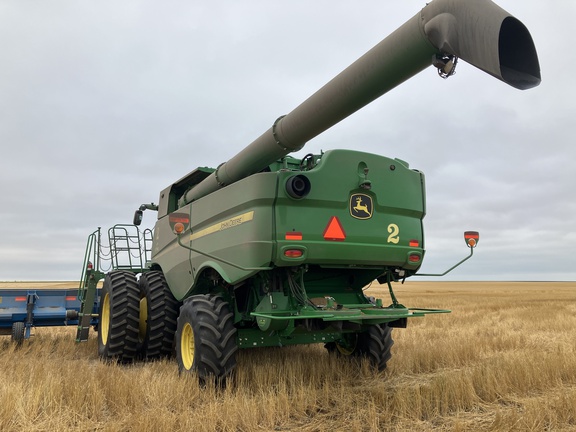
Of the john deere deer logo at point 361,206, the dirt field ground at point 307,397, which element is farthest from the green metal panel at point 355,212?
the dirt field ground at point 307,397

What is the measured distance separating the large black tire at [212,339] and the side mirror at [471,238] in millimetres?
2810

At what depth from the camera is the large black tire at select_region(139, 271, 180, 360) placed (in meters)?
6.69

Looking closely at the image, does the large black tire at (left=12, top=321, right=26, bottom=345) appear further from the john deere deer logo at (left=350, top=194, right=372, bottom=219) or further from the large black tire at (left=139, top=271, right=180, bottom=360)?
the john deere deer logo at (left=350, top=194, right=372, bottom=219)

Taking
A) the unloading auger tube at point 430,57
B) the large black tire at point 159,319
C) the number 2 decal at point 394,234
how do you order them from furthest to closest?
the large black tire at point 159,319, the number 2 decal at point 394,234, the unloading auger tube at point 430,57

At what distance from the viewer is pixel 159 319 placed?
6.70 metres

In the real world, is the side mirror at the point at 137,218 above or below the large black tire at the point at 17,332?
above

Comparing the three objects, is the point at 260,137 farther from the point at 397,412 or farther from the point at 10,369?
the point at 10,369

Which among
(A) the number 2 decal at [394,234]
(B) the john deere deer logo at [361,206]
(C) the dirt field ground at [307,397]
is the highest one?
(B) the john deere deer logo at [361,206]

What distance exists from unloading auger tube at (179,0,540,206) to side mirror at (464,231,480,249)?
237 cm

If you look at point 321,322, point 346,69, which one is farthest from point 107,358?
point 346,69

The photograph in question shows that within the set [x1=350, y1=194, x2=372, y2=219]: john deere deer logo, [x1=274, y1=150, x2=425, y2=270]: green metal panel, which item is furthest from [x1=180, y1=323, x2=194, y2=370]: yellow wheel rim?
[x1=350, y1=194, x2=372, y2=219]: john deere deer logo

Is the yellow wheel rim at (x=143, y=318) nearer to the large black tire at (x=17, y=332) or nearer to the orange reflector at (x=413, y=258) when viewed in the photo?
the large black tire at (x=17, y=332)

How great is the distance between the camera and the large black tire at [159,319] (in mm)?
6691

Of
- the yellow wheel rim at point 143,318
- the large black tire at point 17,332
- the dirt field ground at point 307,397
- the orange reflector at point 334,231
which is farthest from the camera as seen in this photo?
the large black tire at point 17,332
